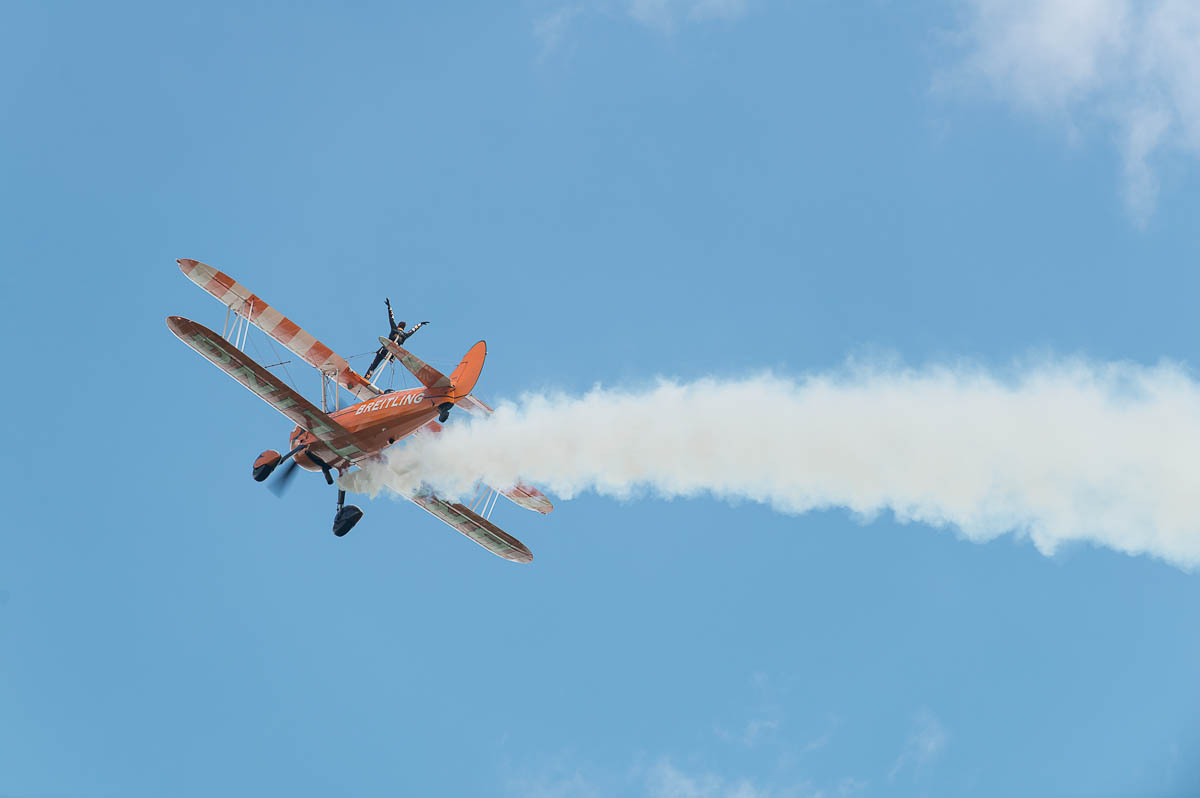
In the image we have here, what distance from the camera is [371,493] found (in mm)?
28500

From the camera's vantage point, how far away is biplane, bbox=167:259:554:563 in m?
25.5

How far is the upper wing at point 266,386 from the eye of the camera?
25.3 metres

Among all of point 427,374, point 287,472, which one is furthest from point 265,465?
point 427,374

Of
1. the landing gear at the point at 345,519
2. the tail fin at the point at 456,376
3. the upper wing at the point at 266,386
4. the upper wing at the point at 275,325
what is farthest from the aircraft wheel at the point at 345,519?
the tail fin at the point at 456,376

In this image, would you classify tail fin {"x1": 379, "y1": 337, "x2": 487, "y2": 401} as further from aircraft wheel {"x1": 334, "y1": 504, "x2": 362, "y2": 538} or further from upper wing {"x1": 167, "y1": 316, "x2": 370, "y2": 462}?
aircraft wheel {"x1": 334, "y1": 504, "x2": 362, "y2": 538}

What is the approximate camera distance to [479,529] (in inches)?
1254

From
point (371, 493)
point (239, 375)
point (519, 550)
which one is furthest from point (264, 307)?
point (519, 550)

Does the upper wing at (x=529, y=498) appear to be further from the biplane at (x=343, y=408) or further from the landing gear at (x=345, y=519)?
the landing gear at (x=345, y=519)

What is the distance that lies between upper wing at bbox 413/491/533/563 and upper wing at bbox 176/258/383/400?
13.6 ft

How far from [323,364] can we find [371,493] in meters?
4.05

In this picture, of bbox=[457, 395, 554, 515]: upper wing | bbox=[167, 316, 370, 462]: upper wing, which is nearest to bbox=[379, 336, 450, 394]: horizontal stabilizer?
bbox=[167, 316, 370, 462]: upper wing

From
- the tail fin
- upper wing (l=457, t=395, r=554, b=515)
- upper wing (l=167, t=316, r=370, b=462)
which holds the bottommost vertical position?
upper wing (l=167, t=316, r=370, b=462)

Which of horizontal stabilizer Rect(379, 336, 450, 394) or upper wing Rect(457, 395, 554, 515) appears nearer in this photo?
horizontal stabilizer Rect(379, 336, 450, 394)

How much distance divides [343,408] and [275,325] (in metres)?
3.92
